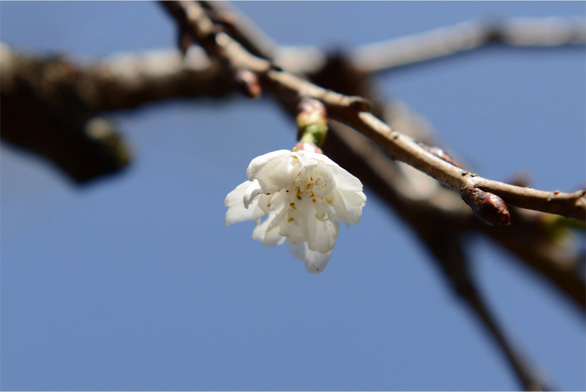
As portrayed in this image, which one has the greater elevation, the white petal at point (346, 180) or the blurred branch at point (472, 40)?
the blurred branch at point (472, 40)

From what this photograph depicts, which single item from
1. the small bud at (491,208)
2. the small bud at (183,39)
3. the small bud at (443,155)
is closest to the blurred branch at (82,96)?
the small bud at (183,39)

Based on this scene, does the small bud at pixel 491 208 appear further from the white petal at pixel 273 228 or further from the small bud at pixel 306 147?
the white petal at pixel 273 228

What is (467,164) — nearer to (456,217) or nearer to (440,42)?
(456,217)

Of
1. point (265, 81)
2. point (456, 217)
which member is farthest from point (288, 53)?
point (265, 81)

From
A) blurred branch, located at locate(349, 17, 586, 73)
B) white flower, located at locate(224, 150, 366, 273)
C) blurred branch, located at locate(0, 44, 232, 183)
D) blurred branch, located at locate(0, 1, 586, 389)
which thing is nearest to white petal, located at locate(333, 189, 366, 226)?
white flower, located at locate(224, 150, 366, 273)

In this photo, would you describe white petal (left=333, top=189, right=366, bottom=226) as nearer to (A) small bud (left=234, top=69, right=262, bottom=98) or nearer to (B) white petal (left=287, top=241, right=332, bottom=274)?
(B) white petal (left=287, top=241, right=332, bottom=274)

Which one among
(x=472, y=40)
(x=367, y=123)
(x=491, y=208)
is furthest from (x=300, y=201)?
(x=472, y=40)
